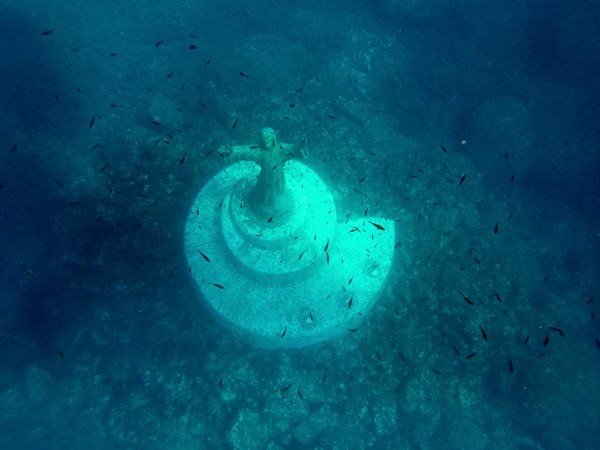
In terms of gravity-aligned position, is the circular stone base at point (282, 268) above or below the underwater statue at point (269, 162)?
below

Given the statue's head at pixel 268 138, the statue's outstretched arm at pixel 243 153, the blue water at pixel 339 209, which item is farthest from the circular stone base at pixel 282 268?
the statue's head at pixel 268 138

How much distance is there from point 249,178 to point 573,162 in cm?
640

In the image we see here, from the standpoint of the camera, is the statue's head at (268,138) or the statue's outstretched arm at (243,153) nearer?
the statue's head at (268,138)

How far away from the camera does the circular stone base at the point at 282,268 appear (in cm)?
417

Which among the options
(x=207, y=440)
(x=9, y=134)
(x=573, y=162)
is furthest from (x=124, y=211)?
(x=573, y=162)

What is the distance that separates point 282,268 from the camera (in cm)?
415

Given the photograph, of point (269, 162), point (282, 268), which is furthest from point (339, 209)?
point (269, 162)

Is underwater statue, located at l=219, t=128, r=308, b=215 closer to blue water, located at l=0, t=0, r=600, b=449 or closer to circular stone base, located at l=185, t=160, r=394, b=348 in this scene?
circular stone base, located at l=185, t=160, r=394, b=348

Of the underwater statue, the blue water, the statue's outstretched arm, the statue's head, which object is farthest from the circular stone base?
the statue's head

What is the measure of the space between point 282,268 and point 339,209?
6.18ft

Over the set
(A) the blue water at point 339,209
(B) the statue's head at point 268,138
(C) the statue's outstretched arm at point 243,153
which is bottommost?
(A) the blue water at point 339,209

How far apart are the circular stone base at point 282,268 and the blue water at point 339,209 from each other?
59 centimetres

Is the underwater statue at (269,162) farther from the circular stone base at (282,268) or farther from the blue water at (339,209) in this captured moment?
the blue water at (339,209)

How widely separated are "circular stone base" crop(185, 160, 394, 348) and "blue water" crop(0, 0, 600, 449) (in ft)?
1.92
